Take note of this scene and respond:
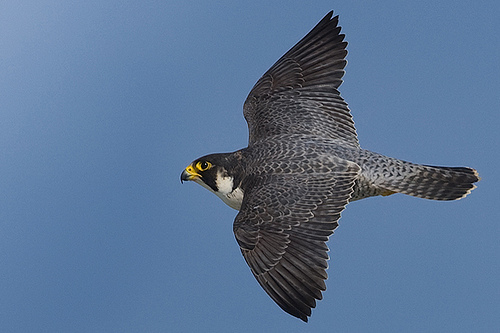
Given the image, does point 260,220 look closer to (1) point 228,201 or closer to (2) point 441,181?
(1) point 228,201

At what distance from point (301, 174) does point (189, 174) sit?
4.18 feet

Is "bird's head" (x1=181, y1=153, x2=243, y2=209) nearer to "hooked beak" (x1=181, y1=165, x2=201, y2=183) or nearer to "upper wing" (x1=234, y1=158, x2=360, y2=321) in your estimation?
"hooked beak" (x1=181, y1=165, x2=201, y2=183)

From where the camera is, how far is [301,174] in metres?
7.88

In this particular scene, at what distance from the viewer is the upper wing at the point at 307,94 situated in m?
8.82

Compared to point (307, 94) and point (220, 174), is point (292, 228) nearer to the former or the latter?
point (220, 174)

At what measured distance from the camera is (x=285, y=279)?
23.5 ft

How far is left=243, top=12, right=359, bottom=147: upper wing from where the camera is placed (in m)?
8.82

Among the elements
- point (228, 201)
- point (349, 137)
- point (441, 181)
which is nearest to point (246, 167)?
point (228, 201)

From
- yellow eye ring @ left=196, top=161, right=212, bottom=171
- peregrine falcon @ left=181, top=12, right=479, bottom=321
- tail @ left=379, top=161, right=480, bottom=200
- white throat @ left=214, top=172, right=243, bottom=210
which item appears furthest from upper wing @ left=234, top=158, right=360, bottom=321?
yellow eye ring @ left=196, top=161, right=212, bottom=171

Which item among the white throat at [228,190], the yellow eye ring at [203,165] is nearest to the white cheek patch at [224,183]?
the white throat at [228,190]

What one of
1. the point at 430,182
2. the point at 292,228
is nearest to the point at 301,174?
the point at 292,228

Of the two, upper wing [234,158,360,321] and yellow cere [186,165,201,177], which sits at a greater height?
yellow cere [186,165,201,177]

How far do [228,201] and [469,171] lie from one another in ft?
7.83

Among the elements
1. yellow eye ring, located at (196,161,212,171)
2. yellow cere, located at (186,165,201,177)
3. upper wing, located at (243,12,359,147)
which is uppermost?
upper wing, located at (243,12,359,147)
